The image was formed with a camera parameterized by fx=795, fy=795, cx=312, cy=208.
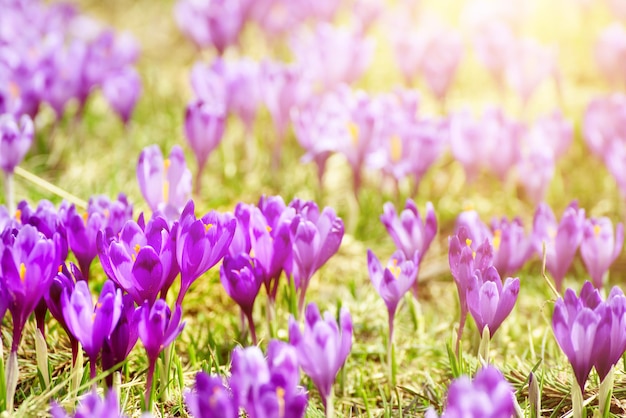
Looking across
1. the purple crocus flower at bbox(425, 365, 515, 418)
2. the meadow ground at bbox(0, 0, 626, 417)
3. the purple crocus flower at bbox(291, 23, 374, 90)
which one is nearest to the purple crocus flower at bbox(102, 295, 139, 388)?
the meadow ground at bbox(0, 0, 626, 417)

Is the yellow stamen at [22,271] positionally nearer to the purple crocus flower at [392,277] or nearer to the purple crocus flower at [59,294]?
the purple crocus flower at [59,294]

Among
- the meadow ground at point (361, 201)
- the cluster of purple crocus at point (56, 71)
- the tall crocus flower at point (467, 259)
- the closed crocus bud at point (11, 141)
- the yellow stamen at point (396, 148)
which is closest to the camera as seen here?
the tall crocus flower at point (467, 259)

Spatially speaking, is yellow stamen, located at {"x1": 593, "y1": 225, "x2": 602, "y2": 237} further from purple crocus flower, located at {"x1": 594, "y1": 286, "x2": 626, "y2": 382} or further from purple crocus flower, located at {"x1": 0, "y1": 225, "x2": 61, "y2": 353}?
purple crocus flower, located at {"x1": 0, "y1": 225, "x2": 61, "y2": 353}

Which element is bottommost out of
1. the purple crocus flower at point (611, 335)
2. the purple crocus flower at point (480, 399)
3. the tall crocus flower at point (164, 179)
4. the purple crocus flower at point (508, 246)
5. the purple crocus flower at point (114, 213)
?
the purple crocus flower at point (480, 399)

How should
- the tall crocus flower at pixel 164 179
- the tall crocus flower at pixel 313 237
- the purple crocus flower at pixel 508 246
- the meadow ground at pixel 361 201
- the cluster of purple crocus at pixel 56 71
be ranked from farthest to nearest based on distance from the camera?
the cluster of purple crocus at pixel 56 71
the tall crocus flower at pixel 164 179
the purple crocus flower at pixel 508 246
the meadow ground at pixel 361 201
the tall crocus flower at pixel 313 237

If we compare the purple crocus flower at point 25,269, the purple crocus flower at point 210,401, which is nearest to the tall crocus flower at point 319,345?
the purple crocus flower at point 210,401

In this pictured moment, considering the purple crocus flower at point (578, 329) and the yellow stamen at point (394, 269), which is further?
the yellow stamen at point (394, 269)
